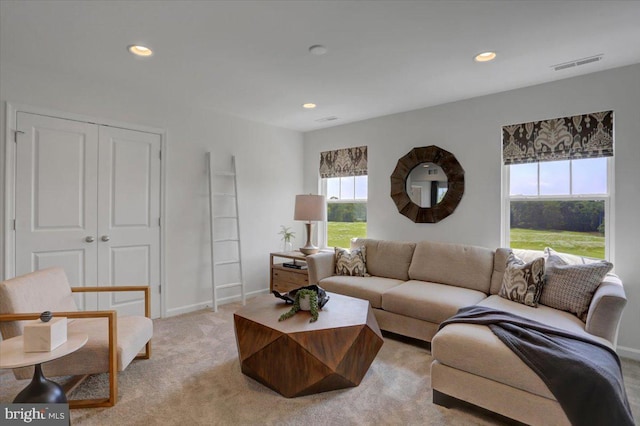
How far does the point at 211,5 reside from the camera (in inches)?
78.8

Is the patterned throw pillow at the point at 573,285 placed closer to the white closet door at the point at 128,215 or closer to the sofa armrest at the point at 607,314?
the sofa armrest at the point at 607,314

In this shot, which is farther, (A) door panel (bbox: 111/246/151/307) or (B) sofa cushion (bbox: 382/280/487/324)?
(A) door panel (bbox: 111/246/151/307)

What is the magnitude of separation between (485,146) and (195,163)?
337 centimetres

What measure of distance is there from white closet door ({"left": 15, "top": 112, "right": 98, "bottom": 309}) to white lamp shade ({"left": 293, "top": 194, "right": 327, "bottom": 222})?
90.6 inches

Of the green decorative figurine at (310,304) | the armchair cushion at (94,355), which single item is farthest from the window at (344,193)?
the armchair cushion at (94,355)

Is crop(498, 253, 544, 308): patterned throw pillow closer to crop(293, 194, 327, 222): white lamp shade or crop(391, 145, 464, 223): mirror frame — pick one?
crop(391, 145, 464, 223): mirror frame

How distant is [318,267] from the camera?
3.84 metres

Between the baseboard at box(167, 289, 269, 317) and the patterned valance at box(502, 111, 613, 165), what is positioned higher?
the patterned valance at box(502, 111, 613, 165)

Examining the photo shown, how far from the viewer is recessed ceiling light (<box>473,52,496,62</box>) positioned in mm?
2624

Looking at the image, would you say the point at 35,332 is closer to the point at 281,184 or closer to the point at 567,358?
the point at 567,358

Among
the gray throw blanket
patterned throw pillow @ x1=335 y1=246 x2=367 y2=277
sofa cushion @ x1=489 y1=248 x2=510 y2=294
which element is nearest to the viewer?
the gray throw blanket

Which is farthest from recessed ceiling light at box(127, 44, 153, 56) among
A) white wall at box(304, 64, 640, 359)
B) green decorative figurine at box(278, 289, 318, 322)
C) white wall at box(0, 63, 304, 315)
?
white wall at box(304, 64, 640, 359)

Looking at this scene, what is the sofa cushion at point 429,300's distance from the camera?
9.18 feet

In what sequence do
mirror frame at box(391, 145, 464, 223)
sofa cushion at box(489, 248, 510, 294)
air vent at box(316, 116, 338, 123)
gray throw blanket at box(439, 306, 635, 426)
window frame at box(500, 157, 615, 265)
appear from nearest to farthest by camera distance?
gray throw blanket at box(439, 306, 635, 426)
window frame at box(500, 157, 615, 265)
sofa cushion at box(489, 248, 510, 294)
mirror frame at box(391, 145, 464, 223)
air vent at box(316, 116, 338, 123)
